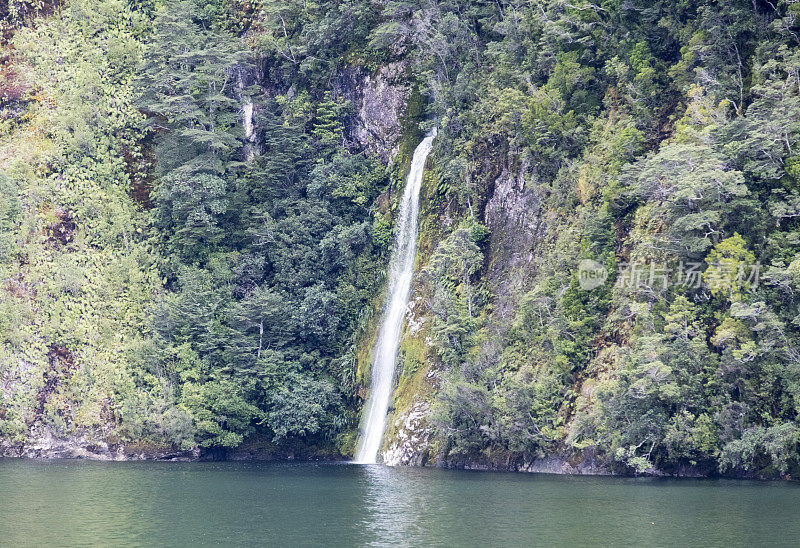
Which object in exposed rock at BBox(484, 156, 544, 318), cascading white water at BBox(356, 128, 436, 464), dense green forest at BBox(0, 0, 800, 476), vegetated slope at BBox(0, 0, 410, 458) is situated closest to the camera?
dense green forest at BBox(0, 0, 800, 476)

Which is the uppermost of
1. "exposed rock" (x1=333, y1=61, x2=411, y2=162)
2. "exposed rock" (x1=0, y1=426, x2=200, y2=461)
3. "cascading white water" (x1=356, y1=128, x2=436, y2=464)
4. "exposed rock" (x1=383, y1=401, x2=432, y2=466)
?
"exposed rock" (x1=333, y1=61, x2=411, y2=162)

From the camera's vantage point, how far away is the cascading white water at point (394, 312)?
4138 cm

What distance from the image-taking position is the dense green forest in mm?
31125

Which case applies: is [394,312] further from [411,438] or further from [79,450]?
[79,450]

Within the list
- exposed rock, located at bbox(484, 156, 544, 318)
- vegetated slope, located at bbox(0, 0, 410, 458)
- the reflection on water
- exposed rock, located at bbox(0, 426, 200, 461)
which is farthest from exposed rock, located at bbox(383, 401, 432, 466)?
exposed rock, located at bbox(0, 426, 200, 461)

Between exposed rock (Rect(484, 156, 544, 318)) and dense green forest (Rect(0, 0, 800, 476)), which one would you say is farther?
exposed rock (Rect(484, 156, 544, 318))

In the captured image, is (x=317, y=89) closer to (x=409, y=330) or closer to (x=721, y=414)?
(x=409, y=330)

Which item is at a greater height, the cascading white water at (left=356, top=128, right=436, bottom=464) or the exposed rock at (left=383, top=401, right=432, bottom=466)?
the cascading white water at (left=356, top=128, right=436, bottom=464)

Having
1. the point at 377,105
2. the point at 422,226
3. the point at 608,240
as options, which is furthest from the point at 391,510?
the point at 377,105

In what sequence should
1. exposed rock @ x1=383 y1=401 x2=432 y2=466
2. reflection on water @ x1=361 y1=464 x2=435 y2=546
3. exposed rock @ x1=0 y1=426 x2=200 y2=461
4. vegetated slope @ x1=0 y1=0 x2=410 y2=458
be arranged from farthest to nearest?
vegetated slope @ x1=0 y1=0 x2=410 y2=458
exposed rock @ x1=0 y1=426 x2=200 y2=461
exposed rock @ x1=383 y1=401 x2=432 y2=466
reflection on water @ x1=361 y1=464 x2=435 y2=546

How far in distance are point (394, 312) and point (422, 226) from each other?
3.87 metres

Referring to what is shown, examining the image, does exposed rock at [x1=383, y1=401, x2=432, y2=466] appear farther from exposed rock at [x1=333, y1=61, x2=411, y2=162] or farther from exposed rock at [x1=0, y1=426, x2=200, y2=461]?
exposed rock at [x1=333, y1=61, x2=411, y2=162]

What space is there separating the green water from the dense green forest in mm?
3077

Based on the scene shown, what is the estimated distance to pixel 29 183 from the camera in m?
47.6
